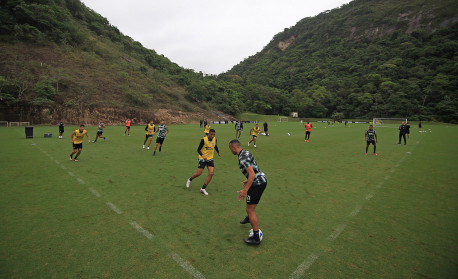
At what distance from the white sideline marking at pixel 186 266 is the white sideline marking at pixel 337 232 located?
9.41 ft

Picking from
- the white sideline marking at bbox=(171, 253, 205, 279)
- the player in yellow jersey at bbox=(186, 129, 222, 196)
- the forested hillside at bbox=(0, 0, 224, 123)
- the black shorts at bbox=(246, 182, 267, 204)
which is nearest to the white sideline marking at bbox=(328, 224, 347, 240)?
the black shorts at bbox=(246, 182, 267, 204)

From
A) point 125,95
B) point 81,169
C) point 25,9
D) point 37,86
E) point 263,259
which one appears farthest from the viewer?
point 125,95

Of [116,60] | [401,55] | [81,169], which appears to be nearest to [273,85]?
[401,55]

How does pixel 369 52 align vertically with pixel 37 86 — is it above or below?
above

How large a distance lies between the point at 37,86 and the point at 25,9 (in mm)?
28149

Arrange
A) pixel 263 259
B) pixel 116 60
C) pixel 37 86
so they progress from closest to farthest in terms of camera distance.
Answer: pixel 263 259, pixel 37 86, pixel 116 60

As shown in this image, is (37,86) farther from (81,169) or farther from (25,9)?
(81,169)

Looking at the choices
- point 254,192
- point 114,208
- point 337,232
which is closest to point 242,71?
point 114,208

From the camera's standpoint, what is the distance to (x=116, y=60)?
73.6 metres

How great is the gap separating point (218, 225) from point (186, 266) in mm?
1572

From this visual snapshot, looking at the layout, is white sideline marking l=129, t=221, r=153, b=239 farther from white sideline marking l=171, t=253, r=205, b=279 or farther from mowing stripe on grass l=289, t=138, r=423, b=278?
mowing stripe on grass l=289, t=138, r=423, b=278

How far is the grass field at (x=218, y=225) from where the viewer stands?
3654 millimetres

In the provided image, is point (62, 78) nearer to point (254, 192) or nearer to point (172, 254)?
point (172, 254)

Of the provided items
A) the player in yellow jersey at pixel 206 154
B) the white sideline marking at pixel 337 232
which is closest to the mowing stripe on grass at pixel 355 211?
the white sideline marking at pixel 337 232
